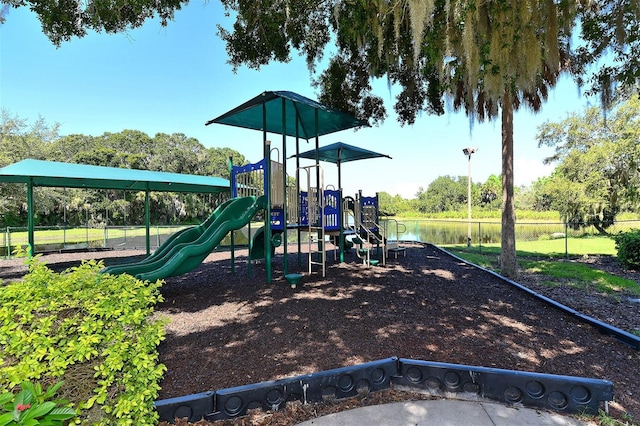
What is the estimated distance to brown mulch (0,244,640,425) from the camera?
106 inches

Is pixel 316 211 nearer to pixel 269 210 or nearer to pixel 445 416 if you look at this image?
pixel 269 210

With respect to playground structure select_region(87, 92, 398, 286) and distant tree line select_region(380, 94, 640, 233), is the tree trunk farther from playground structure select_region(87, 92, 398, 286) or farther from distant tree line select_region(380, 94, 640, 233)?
distant tree line select_region(380, 94, 640, 233)

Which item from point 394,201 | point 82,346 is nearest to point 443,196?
point 394,201

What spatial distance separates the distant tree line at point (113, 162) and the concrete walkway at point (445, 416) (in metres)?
21.7

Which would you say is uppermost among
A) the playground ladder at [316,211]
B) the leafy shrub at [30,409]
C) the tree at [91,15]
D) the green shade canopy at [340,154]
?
the tree at [91,15]

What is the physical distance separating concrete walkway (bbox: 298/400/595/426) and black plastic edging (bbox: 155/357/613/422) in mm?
107

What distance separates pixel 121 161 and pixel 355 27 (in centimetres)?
3640

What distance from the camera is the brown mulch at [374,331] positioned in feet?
8.86

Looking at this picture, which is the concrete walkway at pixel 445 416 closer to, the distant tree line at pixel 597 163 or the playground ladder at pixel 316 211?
the playground ladder at pixel 316 211

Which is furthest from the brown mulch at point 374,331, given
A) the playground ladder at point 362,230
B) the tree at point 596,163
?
the tree at point 596,163

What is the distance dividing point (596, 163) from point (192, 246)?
23.0 m

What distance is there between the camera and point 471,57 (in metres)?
4.12

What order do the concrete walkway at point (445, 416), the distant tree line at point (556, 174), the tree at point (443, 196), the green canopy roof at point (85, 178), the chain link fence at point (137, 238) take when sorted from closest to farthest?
the concrete walkway at point (445, 416)
the green canopy roof at point (85, 178)
the chain link fence at point (137, 238)
the distant tree line at point (556, 174)
the tree at point (443, 196)

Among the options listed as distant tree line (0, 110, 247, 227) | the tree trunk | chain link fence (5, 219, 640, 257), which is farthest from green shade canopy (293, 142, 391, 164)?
distant tree line (0, 110, 247, 227)
